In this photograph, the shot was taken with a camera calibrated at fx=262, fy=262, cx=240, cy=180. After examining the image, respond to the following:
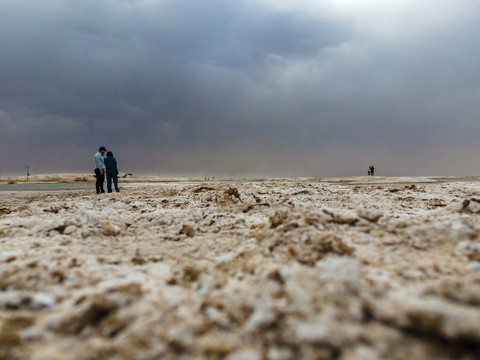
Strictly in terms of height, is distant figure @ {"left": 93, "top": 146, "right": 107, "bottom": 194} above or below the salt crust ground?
above

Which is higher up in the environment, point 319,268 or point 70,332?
point 319,268

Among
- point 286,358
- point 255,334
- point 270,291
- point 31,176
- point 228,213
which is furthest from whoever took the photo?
point 31,176

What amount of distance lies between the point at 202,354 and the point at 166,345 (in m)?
0.18

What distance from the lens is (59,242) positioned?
2.72 metres

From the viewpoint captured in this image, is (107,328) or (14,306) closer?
(107,328)

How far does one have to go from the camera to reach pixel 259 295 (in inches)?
61.6

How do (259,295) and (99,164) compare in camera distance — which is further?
(99,164)

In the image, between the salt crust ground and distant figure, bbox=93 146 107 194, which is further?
distant figure, bbox=93 146 107 194

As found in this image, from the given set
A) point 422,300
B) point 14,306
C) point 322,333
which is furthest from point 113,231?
point 422,300

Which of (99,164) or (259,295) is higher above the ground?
(99,164)

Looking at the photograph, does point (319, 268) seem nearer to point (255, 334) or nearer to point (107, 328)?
point (255, 334)

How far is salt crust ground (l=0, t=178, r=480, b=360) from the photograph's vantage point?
3.96ft

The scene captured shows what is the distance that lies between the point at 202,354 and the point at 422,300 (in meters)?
1.13

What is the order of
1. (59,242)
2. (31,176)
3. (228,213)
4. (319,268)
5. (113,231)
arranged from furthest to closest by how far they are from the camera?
(31,176) < (228,213) < (113,231) < (59,242) < (319,268)
